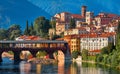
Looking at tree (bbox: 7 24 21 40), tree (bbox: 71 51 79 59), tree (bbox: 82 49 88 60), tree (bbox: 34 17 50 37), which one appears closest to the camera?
tree (bbox: 82 49 88 60)

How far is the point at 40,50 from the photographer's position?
92.9 m

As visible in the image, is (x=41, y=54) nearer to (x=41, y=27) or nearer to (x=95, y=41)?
(x=95, y=41)

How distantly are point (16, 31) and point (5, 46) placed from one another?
32366mm

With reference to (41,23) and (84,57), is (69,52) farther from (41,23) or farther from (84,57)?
(41,23)

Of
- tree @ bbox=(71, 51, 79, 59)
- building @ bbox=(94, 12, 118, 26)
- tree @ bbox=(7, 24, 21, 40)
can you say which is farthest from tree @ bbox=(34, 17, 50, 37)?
tree @ bbox=(71, 51, 79, 59)

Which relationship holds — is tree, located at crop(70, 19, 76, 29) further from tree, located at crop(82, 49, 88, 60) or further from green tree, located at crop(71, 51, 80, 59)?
tree, located at crop(82, 49, 88, 60)

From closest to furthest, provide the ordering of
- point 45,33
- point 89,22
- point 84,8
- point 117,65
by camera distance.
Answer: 1. point 117,65
2. point 45,33
3. point 89,22
4. point 84,8

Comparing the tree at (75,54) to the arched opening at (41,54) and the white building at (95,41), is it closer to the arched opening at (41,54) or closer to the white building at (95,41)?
the white building at (95,41)

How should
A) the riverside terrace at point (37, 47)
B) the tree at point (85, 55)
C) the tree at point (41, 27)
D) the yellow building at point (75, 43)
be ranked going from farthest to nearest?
the tree at point (41, 27) < the yellow building at point (75, 43) < the riverside terrace at point (37, 47) < the tree at point (85, 55)

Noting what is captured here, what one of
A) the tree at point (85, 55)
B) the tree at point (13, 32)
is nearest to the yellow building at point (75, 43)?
the tree at point (85, 55)

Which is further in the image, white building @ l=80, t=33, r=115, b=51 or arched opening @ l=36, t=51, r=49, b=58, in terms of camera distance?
arched opening @ l=36, t=51, r=49, b=58

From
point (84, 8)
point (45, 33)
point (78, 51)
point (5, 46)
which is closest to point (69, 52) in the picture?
point (78, 51)

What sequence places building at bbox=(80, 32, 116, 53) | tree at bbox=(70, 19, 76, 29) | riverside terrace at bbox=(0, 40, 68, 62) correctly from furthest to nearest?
tree at bbox=(70, 19, 76, 29), building at bbox=(80, 32, 116, 53), riverside terrace at bbox=(0, 40, 68, 62)

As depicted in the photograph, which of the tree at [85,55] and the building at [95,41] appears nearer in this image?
the tree at [85,55]
